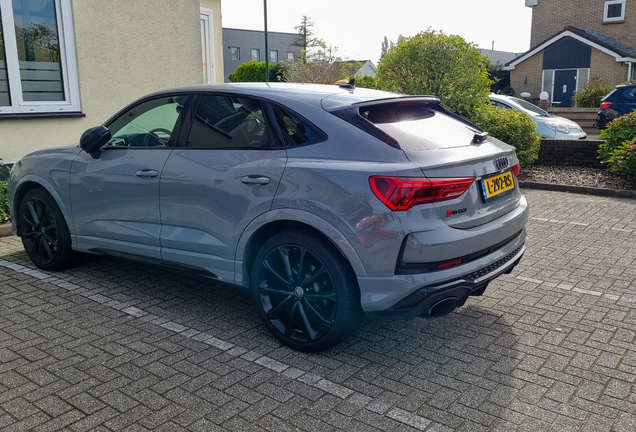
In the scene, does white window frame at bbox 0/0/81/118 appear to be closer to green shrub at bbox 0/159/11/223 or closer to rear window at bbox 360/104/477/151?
green shrub at bbox 0/159/11/223

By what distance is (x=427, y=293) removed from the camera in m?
3.34

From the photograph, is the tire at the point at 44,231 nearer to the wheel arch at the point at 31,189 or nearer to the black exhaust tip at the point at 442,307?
the wheel arch at the point at 31,189

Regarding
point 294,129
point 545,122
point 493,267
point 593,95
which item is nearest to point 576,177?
point 545,122

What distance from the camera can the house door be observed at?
33.3 m

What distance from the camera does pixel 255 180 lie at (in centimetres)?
381

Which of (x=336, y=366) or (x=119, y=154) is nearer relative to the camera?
(x=336, y=366)

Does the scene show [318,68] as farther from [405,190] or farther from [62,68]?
[405,190]

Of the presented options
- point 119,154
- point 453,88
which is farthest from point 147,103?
point 453,88

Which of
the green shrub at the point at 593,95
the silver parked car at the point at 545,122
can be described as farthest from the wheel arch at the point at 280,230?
the green shrub at the point at 593,95

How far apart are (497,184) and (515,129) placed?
739 cm

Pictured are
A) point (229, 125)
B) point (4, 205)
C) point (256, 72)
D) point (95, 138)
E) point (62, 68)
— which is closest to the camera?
point (229, 125)

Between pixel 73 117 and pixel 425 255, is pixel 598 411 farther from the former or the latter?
pixel 73 117

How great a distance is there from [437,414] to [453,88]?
28.5 ft

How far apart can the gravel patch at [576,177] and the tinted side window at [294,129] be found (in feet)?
24.3
